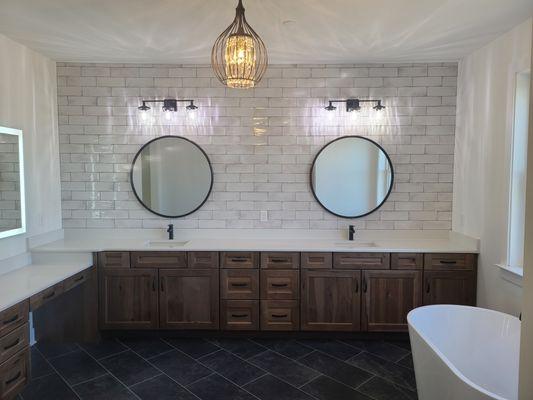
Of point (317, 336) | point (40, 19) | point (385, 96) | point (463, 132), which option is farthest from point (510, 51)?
point (40, 19)

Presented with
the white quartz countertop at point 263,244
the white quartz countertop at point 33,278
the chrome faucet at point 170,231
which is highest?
the chrome faucet at point 170,231

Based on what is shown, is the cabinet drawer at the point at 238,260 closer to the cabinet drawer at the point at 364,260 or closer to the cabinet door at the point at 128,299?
the cabinet door at the point at 128,299

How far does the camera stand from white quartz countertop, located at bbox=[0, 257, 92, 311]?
251 cm

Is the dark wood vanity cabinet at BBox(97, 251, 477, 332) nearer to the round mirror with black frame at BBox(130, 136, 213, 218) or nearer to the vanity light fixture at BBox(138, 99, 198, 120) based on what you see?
the round mirror with black frame at BBox(130, 136, 213, 218)

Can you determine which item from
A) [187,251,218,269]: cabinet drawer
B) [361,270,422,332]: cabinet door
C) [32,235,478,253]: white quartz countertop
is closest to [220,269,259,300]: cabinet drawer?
[187,251,218,269]: cabinet drawer

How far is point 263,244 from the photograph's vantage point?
3.59m

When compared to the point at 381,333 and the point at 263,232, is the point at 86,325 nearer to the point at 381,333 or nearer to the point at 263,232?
the point at 263,232

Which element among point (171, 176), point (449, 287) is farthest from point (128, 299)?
point (449, 287)

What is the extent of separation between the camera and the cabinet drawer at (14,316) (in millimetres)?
2328

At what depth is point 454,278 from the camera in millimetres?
3393

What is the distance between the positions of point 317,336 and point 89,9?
3302 millimetres

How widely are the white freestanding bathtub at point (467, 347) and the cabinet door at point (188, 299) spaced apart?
1774mm

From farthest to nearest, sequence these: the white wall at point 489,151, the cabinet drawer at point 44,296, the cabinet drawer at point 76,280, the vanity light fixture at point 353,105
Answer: the vanity light fixture at point 353,105, the cabinet drawer at point 76,280, the white wall at point 489,151, the cabinet drawer at point 44,296

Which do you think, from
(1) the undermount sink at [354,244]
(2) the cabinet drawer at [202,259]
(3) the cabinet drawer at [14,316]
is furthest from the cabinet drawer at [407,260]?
(3) the cabinet drawer at [14,316]
